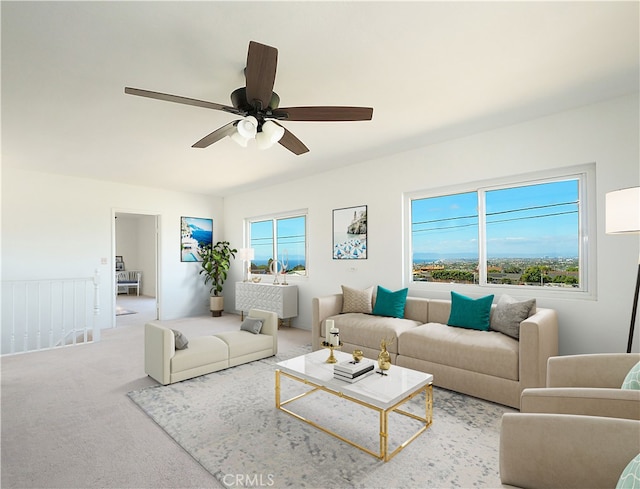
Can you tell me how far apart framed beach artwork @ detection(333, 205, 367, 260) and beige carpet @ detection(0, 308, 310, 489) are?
3.08 metres

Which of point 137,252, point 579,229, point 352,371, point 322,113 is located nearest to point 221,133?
point 322,113

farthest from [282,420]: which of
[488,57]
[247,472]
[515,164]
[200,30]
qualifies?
[515,164]

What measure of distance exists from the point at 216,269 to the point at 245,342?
3.70 meters

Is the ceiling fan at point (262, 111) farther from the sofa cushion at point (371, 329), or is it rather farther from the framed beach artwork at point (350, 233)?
the framed beach artwork at point (350, 233)

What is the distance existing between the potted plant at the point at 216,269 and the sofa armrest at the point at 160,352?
368cm

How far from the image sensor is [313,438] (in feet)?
7.68

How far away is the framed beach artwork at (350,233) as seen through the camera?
499 centimetres

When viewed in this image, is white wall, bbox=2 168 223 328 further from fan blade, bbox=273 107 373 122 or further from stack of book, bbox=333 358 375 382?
stack of book, bbox=333 358 375 382

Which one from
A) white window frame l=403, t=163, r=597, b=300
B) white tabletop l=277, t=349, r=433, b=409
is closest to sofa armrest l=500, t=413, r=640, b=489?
white tabletop l=277, t=349, r=433, b=409

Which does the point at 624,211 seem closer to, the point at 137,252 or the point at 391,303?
the point at 391,303

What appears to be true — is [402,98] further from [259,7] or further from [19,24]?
[19,24]

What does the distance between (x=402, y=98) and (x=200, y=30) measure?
171 centimetres

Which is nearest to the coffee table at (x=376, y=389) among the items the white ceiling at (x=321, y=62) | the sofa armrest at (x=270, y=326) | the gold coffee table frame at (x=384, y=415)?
the gold coffee table frame at (x=384, y=415)

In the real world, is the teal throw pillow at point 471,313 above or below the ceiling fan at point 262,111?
below
